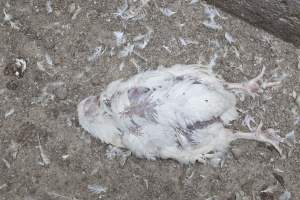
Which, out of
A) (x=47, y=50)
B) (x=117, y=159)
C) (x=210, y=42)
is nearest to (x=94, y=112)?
(x=117, y=159)

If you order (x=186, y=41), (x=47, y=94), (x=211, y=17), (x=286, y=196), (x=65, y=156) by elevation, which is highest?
(x=211, y=17)

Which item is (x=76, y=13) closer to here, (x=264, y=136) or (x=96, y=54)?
Result: (x=96, y=54)

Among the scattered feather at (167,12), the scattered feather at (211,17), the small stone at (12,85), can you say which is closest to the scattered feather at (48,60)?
the small stone at (12,85)

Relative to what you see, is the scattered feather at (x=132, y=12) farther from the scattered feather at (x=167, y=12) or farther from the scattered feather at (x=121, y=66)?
the scattered feather at (x=121, y=66)

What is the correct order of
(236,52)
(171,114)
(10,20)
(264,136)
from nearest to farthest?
(171,114) → (264,136) → (236,52) → (10,20)

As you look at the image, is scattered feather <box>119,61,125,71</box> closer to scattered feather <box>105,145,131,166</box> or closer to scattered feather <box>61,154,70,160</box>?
scattered feather <box>105,145,131,166</box>

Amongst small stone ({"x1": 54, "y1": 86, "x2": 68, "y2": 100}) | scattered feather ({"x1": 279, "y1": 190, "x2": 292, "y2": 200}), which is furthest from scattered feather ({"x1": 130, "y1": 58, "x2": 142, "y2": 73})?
scattered feather ({"x1": 279, "y1": 190, "x2": 292, "y2": 200})

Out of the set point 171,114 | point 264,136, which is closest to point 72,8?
point 171,114
